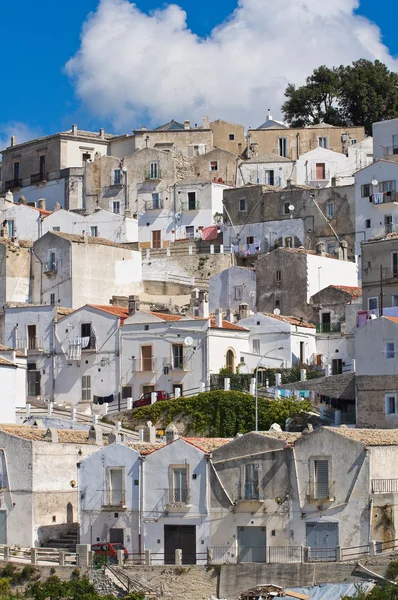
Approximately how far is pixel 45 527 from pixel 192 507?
7298 millimetres

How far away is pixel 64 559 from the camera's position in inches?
2218

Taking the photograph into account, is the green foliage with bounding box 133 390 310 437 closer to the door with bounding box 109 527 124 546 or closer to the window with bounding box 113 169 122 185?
the door with bounding box 109 527 124 546

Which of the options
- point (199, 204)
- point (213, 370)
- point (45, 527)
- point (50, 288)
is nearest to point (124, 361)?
point (213, 370)

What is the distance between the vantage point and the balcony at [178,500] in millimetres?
56906

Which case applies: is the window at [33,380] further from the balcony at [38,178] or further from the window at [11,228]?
the balcony at [38,178]

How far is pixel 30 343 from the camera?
8275cm

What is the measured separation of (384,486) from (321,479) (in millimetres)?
2285

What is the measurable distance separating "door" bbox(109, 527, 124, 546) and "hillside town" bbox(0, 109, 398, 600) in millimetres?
89

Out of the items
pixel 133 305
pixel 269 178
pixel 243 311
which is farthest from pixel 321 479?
pixel 269 178

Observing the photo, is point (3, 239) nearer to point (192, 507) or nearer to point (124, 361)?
point (124, 361)

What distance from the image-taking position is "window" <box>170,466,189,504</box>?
5719 cm

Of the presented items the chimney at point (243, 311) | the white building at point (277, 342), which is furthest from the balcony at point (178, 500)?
the chimney at point (243, 311)

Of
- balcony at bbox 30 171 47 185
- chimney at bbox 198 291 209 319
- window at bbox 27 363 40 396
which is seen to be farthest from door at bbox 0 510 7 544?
balcony at bbox 30 171 47 185

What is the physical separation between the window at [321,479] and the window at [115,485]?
26.4 ft
